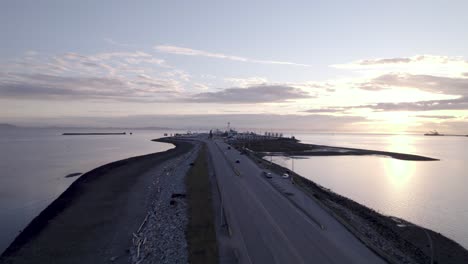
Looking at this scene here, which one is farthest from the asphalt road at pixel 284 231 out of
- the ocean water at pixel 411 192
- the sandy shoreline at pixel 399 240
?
the ocean water at pixel 411 192

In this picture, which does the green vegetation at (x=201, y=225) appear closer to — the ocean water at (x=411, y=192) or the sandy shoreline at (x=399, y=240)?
the sandy shoreline at (x=399, y=240)

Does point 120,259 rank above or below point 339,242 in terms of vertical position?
below

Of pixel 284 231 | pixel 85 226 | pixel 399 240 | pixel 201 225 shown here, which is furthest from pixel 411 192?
pixel 85 226

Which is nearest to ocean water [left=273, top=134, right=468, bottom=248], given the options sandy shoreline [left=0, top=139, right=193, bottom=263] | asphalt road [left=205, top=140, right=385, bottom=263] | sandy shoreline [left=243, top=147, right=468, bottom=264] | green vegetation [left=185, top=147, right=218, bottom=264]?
sandy shoreline [left=243, top=147, right=468, bottom=264]

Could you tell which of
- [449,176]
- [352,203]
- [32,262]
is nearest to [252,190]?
[352,203]

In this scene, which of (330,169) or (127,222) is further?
(330,169)

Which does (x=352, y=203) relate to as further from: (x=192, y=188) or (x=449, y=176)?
(x=449, y=176)

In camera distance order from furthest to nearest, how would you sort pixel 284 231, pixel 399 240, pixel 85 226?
1. pixel 85 226
2. pixel 399 240
3. pixel 284 231

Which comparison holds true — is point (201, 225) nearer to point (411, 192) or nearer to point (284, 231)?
point (284, 231)
